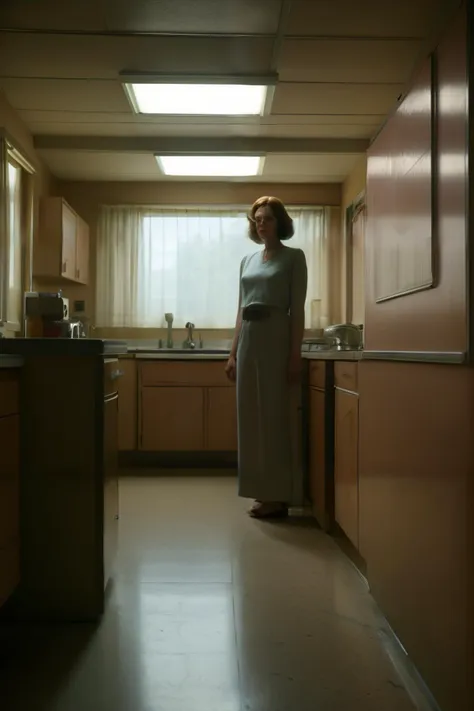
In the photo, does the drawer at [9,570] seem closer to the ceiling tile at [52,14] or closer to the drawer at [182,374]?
the ceiling tile at [52,14]

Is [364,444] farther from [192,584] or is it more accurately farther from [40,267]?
[40,267]

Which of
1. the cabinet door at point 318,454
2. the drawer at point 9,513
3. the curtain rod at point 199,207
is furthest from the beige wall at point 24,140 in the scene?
the drawer at point 9,513

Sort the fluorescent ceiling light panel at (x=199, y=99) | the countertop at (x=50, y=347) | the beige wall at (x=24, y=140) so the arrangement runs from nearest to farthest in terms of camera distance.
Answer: the countertop at (x=50, y=347), the fluorescent ceiling light panel at (x=199, y=99), the beige wall at (x=24, y=140)

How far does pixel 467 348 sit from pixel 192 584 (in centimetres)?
144

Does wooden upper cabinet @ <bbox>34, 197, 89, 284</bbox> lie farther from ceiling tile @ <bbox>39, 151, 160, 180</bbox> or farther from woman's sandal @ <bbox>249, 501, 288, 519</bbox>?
woman's sandal @ <bbox>249, 501, 288, 519</bbox>

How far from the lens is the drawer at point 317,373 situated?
116 inches

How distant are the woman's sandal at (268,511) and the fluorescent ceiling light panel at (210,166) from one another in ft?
7.84

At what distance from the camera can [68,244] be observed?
461 centimetres

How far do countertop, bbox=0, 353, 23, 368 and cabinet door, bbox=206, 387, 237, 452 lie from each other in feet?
9.24

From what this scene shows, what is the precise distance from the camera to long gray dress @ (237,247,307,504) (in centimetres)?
314

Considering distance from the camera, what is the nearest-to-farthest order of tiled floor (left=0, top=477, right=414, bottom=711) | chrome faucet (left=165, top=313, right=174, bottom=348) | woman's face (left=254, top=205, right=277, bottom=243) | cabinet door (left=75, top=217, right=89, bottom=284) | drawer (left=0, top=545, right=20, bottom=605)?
tiled floor (left=0, top=477, right=414, bottom=711)
drawer (left=0, top=545, right=20, bottom=605)
woman's face (left=254, top=205, right=277, bottom=243)
cabinet door (left=75, top=217, right=89, bottom=284)
chrome faucet (left=165, top=313, right=174, bottom=348)

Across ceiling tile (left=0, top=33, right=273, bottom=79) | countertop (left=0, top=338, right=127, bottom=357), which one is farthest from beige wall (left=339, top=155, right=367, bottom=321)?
countertop (left=0, top=338, right=127, bottom=357)

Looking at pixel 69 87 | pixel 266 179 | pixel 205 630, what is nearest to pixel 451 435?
pixel 205 630

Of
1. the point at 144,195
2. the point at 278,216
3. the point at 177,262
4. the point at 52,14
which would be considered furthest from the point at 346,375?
the point at 144,195
